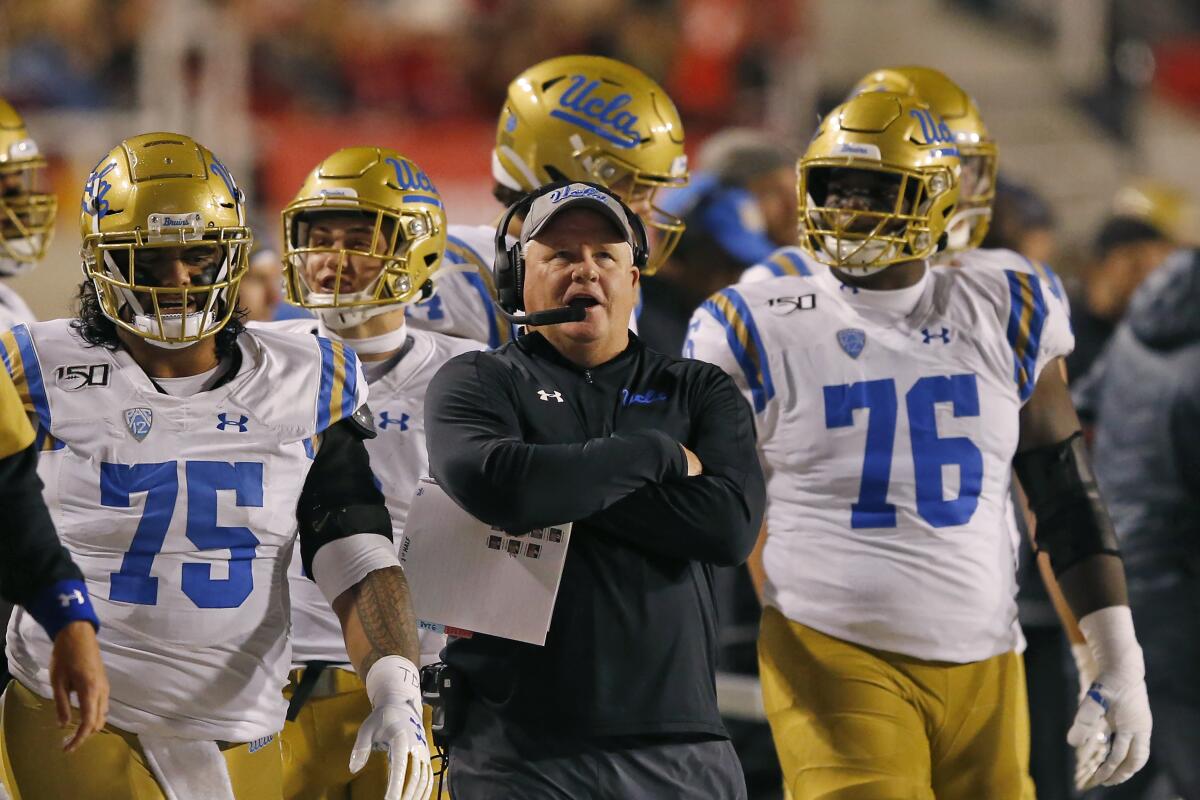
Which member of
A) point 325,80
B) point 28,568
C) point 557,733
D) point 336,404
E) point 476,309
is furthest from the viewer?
point 325,80

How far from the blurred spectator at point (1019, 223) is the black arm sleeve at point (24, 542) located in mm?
3229

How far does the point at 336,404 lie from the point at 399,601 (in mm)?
354

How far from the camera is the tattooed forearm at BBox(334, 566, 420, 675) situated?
10.0 ft

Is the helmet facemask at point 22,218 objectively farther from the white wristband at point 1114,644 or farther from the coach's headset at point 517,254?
the white wristband at point 1114,644

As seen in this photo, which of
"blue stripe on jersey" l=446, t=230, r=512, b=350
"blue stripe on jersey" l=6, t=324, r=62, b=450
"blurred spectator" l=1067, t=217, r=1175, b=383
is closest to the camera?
"blue stripe on jersey" l=6, t=324, r=62, b=450

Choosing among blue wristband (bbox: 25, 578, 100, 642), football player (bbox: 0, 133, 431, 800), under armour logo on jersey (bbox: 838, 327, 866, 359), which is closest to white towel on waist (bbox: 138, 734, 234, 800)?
football player (bbox: 0, 133, 431, 800)

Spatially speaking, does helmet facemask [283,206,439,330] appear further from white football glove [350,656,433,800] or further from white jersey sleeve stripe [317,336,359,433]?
white football glove [350,656,433,800]

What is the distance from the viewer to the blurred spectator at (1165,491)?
4680 mm

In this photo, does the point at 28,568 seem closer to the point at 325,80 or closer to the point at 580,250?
the point at 580,250

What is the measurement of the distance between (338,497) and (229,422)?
0.75 feet

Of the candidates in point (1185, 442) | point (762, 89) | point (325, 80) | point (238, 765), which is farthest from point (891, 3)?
point (238, 765)

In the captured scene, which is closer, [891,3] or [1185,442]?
[1185,442]

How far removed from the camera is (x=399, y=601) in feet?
10.1

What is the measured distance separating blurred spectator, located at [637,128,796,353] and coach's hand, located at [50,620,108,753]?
10.8 feet
